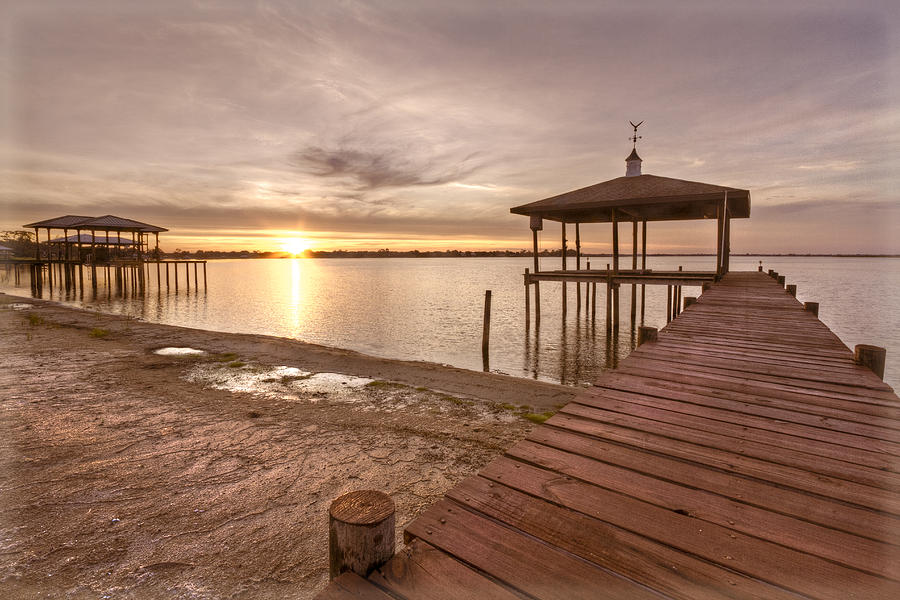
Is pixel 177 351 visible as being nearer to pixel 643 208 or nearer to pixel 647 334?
pixel 647 334

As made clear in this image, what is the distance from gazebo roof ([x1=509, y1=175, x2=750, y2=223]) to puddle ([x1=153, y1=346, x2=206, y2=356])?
43.1 ft

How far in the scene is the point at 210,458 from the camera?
541 cm

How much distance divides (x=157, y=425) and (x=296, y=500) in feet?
11.6

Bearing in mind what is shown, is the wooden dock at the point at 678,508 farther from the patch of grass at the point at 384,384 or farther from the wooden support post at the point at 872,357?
the patch of grass at the point at 384,384

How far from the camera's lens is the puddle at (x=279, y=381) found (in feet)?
28.4

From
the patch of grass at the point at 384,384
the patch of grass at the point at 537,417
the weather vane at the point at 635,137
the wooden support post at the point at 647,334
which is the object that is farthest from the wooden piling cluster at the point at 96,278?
the wooden support post at the point at 647,334

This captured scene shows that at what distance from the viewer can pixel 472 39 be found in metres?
10.5

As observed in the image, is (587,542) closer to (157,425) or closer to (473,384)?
(157,425)

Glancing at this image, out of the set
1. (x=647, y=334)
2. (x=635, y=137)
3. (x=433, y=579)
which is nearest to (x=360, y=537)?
(x=433, y=579)

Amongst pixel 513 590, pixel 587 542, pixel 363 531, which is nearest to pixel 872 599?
pixel 587 542

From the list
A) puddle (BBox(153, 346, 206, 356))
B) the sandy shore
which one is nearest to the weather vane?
the sandy shore

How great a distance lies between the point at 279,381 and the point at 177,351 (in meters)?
5.34

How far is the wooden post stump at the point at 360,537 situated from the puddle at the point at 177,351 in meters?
12.8

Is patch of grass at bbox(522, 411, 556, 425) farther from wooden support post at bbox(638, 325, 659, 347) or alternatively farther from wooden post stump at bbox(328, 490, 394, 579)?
wooden post stump at bbox(328, 490, 394, 579)
